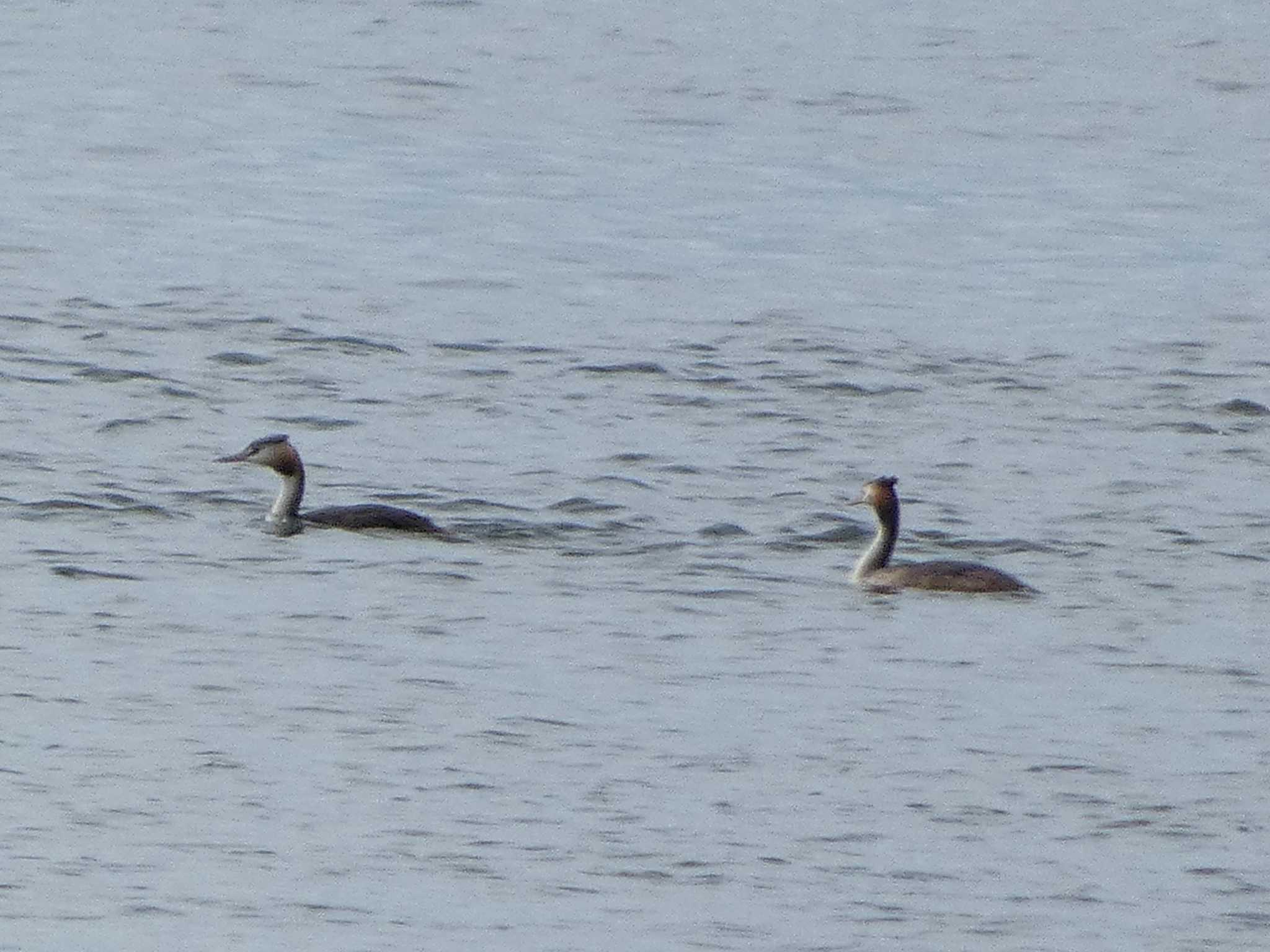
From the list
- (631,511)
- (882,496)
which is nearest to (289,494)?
(631,511)

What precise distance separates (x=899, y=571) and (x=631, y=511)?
2.51m

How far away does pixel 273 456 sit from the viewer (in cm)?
1978

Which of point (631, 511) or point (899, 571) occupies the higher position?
point (899, 571)

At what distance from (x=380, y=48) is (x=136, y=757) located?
3621 centimetres

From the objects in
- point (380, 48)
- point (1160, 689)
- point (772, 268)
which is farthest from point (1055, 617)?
point (380, 48)

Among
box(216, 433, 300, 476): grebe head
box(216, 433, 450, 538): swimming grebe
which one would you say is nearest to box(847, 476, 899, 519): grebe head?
box(216, 433, 450, 538): swimming grebe

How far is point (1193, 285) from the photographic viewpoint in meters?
32.1

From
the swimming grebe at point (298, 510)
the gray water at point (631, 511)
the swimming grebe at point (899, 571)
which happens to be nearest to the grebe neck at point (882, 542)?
the swimming grebe at point (899, 571)

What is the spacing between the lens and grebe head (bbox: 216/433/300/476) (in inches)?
771

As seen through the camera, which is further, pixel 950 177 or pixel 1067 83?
pixel 1067 83

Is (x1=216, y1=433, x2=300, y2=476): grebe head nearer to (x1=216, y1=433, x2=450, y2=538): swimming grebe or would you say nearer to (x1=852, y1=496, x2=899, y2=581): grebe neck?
(x1=216, y1=433, x2=450, y2=538): swimming grebe

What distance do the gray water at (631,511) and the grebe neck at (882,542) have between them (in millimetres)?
232

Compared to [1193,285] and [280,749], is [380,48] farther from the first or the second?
[280,749]

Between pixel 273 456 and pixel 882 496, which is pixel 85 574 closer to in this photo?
pixel 273 456
